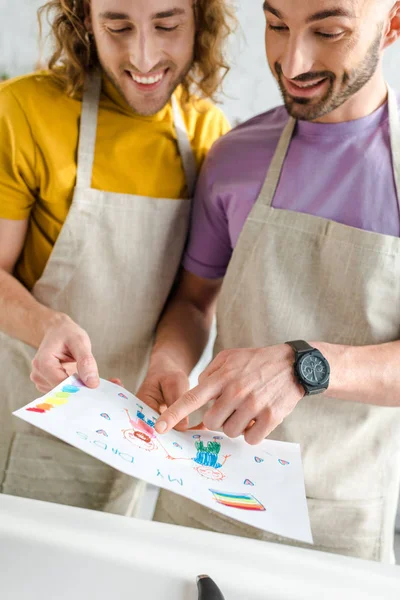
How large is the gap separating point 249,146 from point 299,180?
137 millimetres

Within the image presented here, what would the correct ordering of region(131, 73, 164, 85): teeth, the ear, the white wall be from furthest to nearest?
the white wall → region(131, 73, 164, 85): teeth → the ear

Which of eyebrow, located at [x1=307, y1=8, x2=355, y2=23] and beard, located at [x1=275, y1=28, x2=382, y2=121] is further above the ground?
eyebrow, located at [x1=307, y1=8, x2=355, y2=23]

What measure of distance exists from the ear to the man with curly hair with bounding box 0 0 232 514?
0.34 m

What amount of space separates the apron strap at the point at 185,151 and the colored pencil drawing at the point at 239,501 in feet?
2.30

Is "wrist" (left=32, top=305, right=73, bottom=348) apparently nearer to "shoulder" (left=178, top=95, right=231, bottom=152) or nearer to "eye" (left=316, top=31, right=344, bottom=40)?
"shoulder" (left=178, top=95, right=231, bottom=152)

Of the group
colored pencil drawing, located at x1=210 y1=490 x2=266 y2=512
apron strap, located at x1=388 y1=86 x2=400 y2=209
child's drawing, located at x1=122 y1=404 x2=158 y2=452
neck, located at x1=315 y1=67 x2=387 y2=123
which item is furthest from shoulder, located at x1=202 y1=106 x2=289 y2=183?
colored pencil drawing, located at x1=210 y1=490 x2=266 y2=512

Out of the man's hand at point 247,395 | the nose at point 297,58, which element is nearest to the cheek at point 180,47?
the nose at point 297,58

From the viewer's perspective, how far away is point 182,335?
1.32 metres

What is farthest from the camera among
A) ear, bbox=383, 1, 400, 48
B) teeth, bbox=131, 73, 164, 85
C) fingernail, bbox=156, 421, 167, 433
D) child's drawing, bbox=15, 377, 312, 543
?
teeth, bbox=131, 73, 164, 85

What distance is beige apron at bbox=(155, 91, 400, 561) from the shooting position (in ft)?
3.83

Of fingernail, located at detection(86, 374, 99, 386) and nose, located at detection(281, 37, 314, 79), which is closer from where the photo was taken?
fingernail, located at detection(86, 374, 99, 386)

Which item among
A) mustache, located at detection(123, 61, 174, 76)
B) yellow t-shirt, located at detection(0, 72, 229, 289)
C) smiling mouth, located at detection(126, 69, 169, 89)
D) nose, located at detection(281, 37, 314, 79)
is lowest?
yellow t-shirt, located at detection(0, 72, 229, 289)

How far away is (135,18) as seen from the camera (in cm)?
117

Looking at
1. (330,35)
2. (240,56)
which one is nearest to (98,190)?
(330,35)
